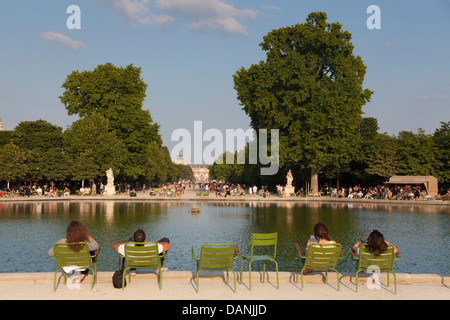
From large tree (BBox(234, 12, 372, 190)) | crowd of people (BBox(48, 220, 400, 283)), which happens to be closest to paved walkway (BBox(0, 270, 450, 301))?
crowd of people (BBox(48, 220, 400, 283))

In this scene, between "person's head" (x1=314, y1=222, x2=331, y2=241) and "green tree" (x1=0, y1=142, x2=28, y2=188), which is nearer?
"person's head" (x1=314, y1=222, x2=331, y2=241)

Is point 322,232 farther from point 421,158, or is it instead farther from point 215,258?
point 421,158

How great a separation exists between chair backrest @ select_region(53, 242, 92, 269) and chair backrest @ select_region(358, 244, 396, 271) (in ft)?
15.8

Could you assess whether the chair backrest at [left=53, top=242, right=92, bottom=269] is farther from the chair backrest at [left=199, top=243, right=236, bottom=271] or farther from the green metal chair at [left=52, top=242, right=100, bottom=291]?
the chair backrest at [left=199, top=243, right=236, bottom=271]

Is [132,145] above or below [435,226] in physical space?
above

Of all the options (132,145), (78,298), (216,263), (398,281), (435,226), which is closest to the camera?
(78,298)

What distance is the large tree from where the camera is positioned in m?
41.0

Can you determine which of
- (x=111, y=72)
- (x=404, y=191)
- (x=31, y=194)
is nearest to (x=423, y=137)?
(x=404, y=191)

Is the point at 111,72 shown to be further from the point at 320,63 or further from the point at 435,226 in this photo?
the point at 435,226

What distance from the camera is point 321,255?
25.2ft

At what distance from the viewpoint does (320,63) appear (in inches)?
1734

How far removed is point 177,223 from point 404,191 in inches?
1224

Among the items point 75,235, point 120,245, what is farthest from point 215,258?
point 75,235

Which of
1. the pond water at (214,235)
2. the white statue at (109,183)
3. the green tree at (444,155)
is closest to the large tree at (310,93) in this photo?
the green tree at (444,155)
